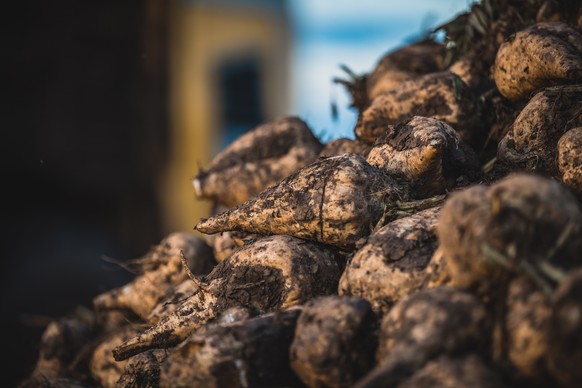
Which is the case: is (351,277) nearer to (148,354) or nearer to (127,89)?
(148,354)

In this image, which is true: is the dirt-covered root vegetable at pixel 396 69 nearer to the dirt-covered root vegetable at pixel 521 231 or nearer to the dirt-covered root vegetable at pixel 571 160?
the dirt-covered root vegetable at pixel 571 160

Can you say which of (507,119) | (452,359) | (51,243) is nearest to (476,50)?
(507,119)

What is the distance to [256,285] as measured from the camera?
214 cm

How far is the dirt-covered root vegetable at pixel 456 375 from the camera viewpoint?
4.66ft

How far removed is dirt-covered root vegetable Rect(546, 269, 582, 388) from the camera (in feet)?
4.30

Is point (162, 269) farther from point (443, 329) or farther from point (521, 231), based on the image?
point (521, 231)

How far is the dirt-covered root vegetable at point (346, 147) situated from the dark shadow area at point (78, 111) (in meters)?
1.41

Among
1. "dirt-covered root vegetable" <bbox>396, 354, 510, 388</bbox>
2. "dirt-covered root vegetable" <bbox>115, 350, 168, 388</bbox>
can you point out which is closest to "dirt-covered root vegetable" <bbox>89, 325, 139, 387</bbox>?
"dirt-covered root vegetable" <bbox>115, 350, 168, 388</bbox>

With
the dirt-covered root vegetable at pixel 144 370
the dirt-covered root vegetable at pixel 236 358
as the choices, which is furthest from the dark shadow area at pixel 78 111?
the dirt-covered root vegetable at pixel 236 358

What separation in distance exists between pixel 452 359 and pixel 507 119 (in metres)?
1.41

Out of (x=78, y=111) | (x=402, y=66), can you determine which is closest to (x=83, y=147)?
(x=78, y=111)

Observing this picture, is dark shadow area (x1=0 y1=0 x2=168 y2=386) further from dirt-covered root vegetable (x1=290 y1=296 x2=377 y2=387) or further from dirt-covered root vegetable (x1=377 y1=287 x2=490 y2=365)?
dirt-covered root vegetable (x1=377 y1=287 x2=490 y2=365)

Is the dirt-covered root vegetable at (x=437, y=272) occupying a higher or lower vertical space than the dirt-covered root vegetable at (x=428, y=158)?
lower

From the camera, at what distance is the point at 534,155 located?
7.45ft
